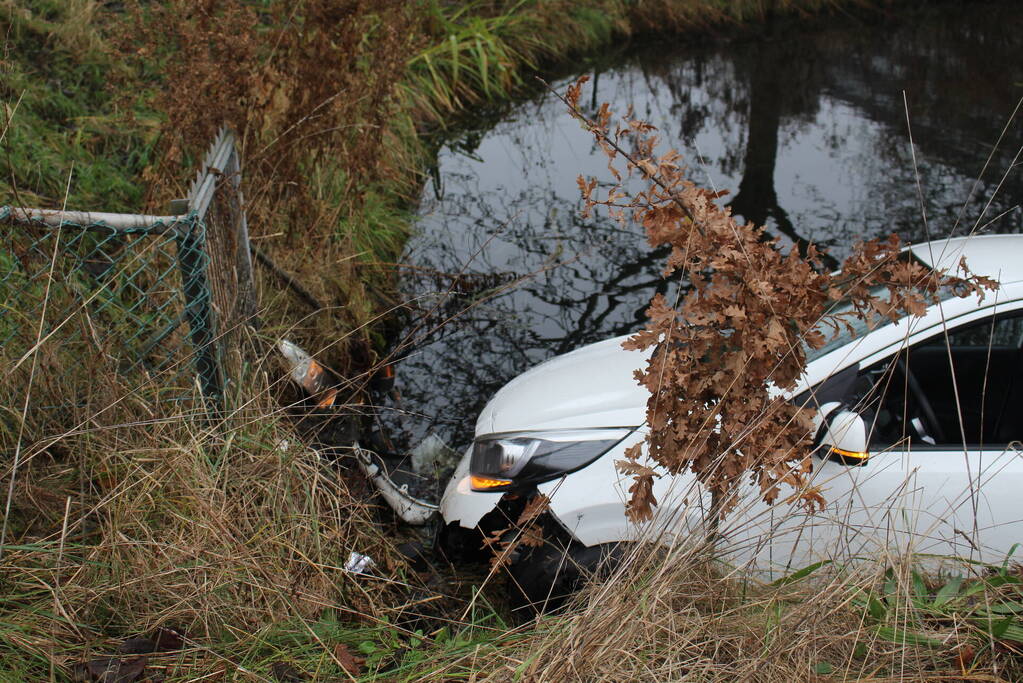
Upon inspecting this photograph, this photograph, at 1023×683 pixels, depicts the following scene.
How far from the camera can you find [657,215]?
8.64 feet

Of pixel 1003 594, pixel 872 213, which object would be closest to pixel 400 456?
pixel 1003 594

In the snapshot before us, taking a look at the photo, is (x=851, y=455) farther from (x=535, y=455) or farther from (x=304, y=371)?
(x=304, y=371)

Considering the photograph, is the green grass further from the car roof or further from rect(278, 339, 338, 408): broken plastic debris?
the car roof

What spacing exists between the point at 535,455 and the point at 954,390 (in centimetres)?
141

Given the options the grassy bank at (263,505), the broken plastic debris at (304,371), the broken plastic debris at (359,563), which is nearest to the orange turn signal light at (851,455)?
the grassy bank at (263,505)

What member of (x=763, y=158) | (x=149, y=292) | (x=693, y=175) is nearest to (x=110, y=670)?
(x=149, y=292)

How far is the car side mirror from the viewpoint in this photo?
269 centimetres

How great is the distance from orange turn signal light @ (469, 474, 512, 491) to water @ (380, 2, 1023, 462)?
0.44 m

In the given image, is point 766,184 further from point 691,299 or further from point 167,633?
point 167,633

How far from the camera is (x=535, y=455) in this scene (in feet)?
10.8

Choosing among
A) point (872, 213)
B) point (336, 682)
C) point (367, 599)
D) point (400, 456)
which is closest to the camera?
point (336, 682)

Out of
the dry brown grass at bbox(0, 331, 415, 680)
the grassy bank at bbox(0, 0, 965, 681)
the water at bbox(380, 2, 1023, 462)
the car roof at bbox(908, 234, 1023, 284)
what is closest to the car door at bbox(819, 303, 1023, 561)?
the car roof at bbox(908, 234, 1023, 284)

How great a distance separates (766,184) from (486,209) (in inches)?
105

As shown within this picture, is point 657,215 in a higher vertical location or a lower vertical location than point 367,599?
higher
